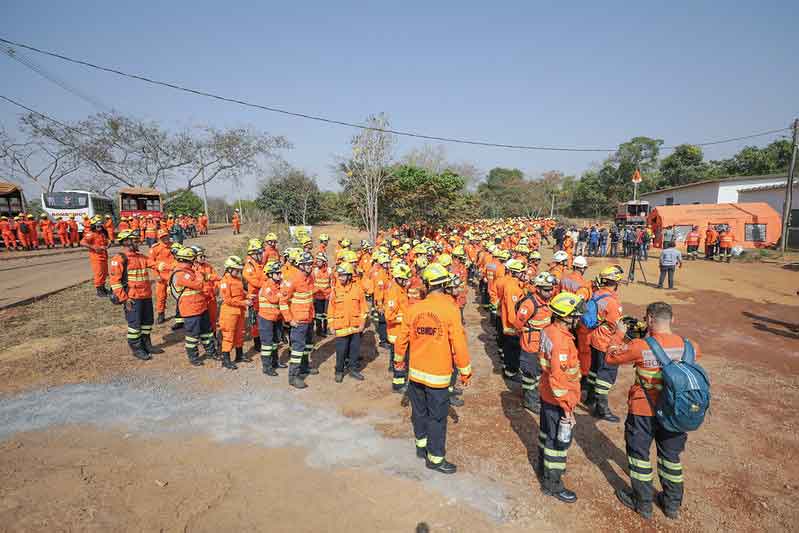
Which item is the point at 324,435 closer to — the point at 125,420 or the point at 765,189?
the point at 125,420

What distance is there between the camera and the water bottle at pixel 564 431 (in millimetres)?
3586

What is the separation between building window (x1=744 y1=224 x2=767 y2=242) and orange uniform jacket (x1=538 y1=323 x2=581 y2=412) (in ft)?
89.0

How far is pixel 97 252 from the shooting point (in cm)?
1090

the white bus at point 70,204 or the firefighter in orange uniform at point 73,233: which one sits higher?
the white bus at point 70,204

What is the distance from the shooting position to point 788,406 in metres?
5.66

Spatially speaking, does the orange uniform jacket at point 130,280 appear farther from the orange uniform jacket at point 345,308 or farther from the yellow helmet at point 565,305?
the yellow helmet at point 565,305

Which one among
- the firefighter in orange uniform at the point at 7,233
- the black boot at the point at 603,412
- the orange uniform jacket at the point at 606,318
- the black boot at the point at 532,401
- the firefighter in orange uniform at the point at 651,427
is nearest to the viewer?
the firefighter in orange uniform at the point at 651,427

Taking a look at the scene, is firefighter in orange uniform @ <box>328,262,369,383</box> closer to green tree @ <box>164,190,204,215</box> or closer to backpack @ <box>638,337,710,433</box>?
backpack @ <box>638,337,710,433</box>

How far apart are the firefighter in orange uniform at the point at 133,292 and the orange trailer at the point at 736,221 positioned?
2657cm

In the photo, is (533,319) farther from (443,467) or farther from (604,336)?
(443,467)

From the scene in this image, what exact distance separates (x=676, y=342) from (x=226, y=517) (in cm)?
433

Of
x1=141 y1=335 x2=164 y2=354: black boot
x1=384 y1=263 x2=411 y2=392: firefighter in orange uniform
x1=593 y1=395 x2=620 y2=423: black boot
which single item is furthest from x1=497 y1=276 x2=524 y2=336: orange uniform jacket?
x1=141 y1=335 x2=164 y2=354: black boot

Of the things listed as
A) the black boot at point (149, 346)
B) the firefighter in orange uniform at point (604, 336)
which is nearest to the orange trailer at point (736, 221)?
the firefighter in orange uniform at point (604, 336)

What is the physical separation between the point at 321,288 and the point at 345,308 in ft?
7.04
